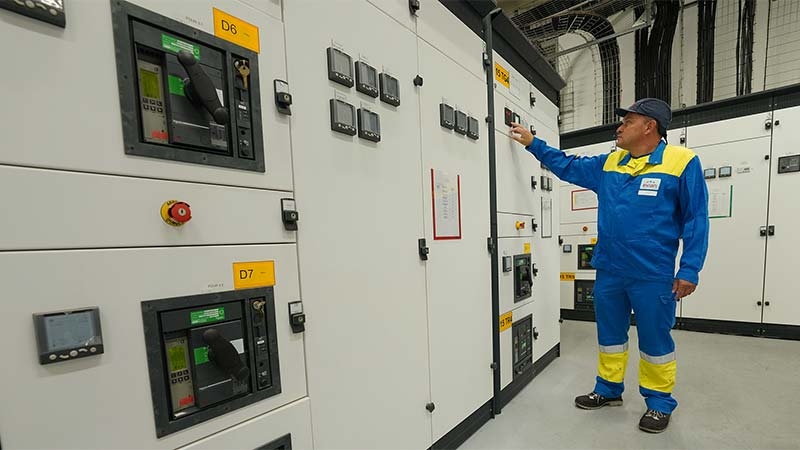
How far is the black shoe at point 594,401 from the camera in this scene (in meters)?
1.99

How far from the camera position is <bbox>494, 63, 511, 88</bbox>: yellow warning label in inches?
80.7

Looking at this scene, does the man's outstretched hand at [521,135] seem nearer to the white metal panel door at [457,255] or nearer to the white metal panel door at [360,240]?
the white metal panel door at [457,255]

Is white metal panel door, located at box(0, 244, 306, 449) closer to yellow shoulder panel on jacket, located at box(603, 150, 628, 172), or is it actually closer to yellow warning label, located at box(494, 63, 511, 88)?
yellow warning label, located at box(494, 63, 511, 88)

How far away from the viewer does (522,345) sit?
2.26m

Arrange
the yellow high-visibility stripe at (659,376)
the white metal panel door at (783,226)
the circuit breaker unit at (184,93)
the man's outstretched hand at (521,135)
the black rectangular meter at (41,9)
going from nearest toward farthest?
the black rectangular meter at (41,9) → the circuit breaker unit at (184,93) → the yellow high-visibility stripe at (659,376) → the man's outstretched hand at (521,135) → the white metal panel door at (783,226)

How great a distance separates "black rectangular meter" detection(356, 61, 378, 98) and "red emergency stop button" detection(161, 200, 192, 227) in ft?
2.35

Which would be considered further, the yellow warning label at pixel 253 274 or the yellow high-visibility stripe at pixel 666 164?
the yellow high-visibility stripe at pixel 666 164

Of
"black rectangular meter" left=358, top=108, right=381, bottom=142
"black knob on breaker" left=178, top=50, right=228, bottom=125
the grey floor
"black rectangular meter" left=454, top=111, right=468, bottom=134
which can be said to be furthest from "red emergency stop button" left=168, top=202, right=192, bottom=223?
the grey floor

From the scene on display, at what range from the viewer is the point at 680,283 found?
1672 mm

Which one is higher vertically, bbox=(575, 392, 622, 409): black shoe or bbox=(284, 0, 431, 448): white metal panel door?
bbox=(284, 0, 431, 448): white metal panel door

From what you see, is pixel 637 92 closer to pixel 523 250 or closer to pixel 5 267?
pixel 523 250

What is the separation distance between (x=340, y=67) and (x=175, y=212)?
695 millimetres

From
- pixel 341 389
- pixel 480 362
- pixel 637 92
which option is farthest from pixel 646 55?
pixel 341 389

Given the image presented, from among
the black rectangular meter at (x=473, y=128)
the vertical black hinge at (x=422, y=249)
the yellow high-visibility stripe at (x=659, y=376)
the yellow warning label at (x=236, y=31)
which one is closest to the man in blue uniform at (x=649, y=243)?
the yellow high-visibility stripe at (x=659, y=376)
